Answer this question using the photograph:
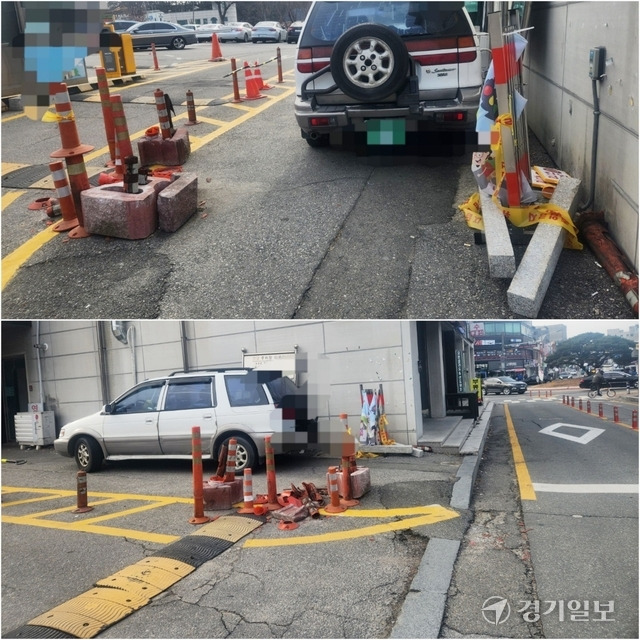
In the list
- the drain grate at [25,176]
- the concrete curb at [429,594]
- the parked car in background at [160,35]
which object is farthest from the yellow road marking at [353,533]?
the parked car in background at [160,35]

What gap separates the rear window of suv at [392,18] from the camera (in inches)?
315

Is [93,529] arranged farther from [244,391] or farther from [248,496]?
[244,391]

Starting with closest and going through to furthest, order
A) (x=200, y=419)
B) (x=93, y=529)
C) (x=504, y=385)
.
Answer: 1. (x=93, y=529)
2. (x=200, y=419)
3. (x=504, y=385)

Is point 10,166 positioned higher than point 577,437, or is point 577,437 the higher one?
point 10,166

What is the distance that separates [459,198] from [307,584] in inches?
196

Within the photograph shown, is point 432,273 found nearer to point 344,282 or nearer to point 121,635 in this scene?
point 344,282

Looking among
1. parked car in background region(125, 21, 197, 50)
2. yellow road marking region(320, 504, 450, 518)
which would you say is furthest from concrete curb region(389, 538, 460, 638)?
parked car in background region(125, 21, 197, 50)

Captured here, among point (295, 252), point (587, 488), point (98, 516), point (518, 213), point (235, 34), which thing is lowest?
point (587, 488)

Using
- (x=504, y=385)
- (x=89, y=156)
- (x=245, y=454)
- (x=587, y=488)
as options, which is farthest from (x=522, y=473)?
(x=504, y=385)

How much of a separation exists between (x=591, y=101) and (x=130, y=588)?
22.7 ft

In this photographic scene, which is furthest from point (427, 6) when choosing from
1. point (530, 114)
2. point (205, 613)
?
point (205, 613)

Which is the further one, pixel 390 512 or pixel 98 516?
pixel 98 516

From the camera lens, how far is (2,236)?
7.72 meters

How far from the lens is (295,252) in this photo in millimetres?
6754
